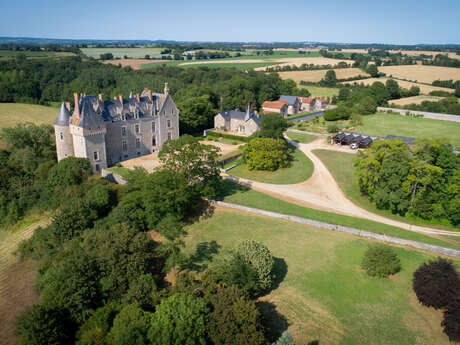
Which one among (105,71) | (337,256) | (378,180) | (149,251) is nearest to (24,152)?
(149,251)

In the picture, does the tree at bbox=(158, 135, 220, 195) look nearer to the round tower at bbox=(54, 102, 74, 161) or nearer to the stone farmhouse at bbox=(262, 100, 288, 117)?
the round tower at bbox=(54, 102, 74, 161)

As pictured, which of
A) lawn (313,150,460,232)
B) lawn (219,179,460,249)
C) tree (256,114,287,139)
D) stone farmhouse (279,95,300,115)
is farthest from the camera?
stone farmhouse (279,95,300,115)

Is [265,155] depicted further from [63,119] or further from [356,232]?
[63,119]

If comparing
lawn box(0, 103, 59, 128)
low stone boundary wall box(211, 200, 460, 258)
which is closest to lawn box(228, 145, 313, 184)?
low stone boundary wall box(211, 200, 460, 258)

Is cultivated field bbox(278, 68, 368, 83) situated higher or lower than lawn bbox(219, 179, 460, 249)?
higher

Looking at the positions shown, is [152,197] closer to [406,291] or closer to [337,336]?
[337,336]

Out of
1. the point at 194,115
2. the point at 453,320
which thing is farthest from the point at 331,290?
the point at 194,115
